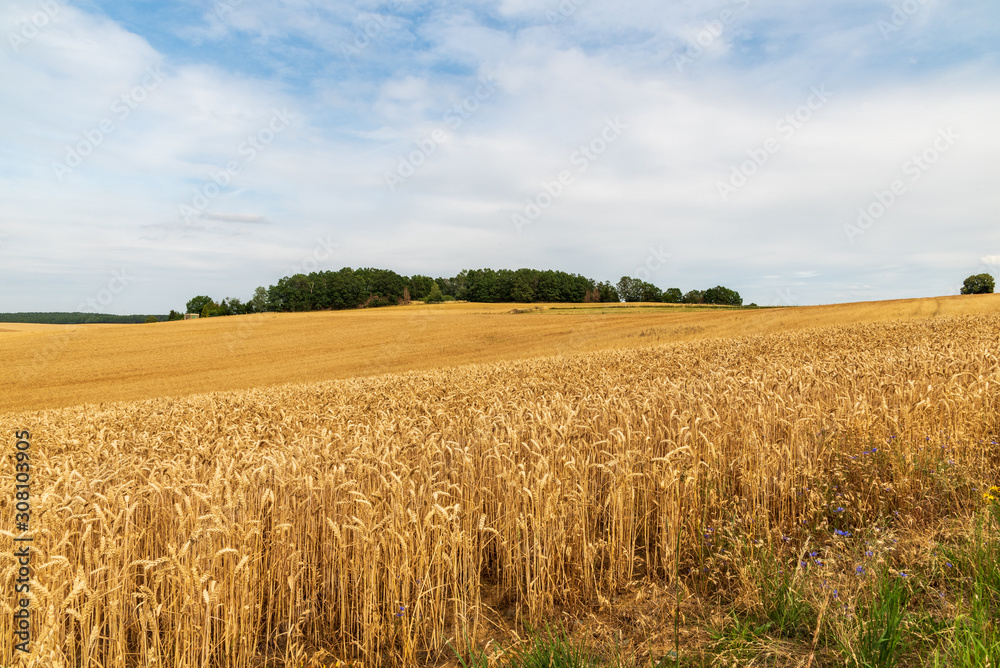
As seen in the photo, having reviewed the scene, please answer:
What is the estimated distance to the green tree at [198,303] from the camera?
285 feet

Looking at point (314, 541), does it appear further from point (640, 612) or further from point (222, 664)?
point (640, 612)

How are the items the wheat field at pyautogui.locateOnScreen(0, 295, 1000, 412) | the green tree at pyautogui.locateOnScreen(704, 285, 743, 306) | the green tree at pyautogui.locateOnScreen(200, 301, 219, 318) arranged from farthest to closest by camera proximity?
the green tree at pyautogui.locateOnScreen(704, 285, 743, 306), the green tree at pyautogui.locateOnScreen(200, 301, 219, 318), the wheat field at pyautogui.locateOnScreen(0, 295, 1000, 412)

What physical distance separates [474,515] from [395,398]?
583 centimetres

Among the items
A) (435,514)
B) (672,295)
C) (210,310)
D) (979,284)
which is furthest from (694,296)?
(435,514)

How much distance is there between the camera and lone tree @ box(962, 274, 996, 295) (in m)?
66.0

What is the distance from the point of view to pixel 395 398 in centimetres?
944

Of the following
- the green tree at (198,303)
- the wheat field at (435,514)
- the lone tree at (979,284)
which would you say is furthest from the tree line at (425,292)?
the wheat field at (435,514)

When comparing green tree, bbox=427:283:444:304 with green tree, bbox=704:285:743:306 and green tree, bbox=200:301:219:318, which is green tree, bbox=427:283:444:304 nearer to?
green tree, bbox=200:301:219:318

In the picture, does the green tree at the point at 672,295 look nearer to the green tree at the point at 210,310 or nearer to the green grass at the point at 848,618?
the green tree at the point at 210,310

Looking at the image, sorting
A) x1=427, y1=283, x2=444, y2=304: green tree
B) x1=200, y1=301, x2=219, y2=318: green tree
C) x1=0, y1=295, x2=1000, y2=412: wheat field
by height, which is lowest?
x1=0, y1=295, x2=1000, y2=412: wheat field

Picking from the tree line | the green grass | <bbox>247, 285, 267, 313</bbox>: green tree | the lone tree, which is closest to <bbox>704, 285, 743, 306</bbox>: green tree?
the tree line

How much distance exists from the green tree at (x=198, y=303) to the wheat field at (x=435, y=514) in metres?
92.6

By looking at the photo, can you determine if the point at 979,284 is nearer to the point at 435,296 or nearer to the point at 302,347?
the point at 435,296

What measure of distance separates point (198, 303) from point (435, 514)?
327 ft
